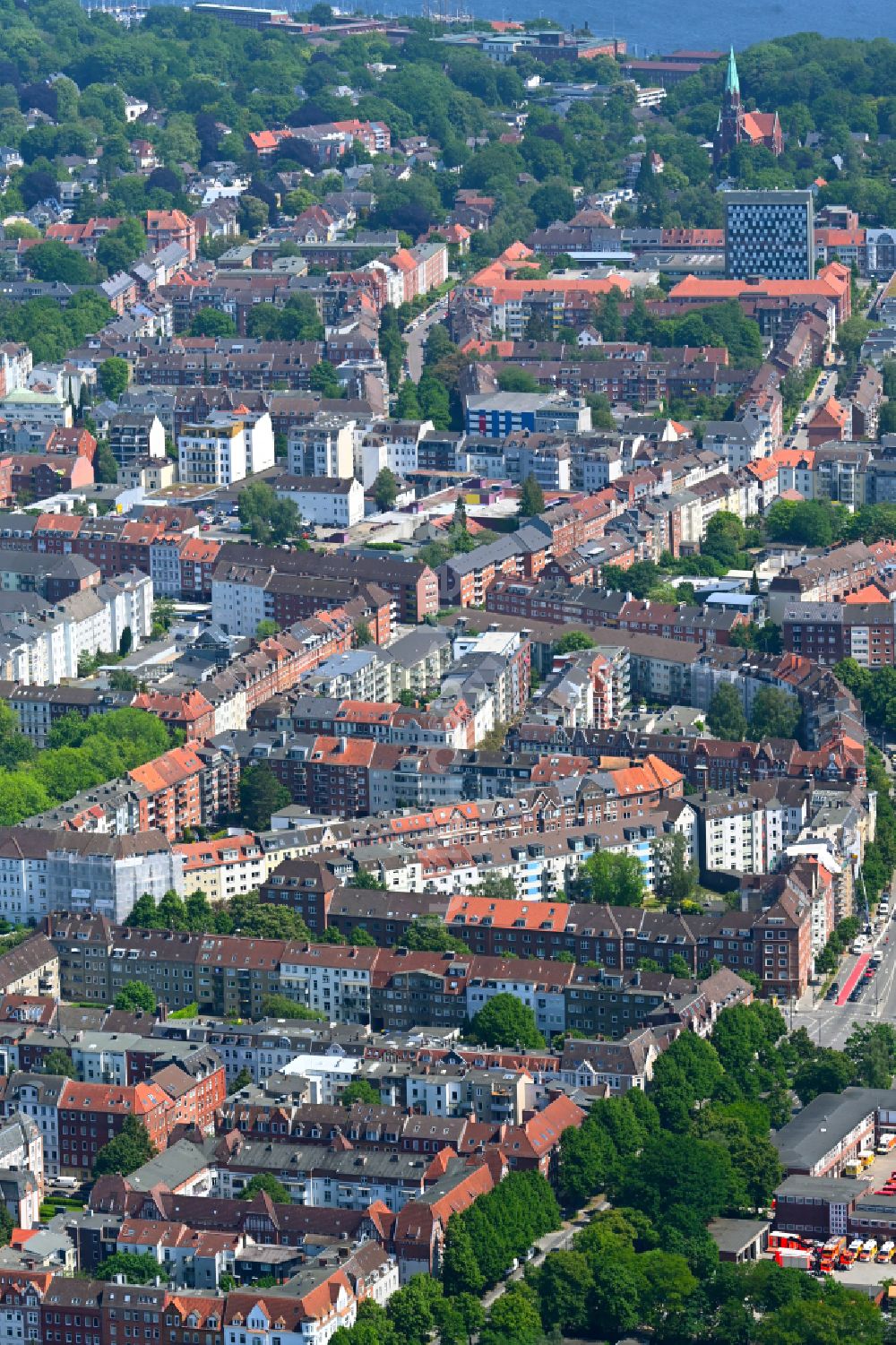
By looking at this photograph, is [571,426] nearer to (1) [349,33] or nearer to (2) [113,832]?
(2) [113,832]

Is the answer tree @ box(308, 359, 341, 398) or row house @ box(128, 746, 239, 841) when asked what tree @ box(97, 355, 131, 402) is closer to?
tree @ box(308, 359, 341, 398)

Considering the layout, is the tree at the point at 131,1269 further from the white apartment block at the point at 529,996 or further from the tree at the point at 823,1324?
the white apartment block at the point at 529,996

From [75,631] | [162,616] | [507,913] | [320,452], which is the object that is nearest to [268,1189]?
[507,913]

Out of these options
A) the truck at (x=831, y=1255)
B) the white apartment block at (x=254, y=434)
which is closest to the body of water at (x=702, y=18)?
the white apartment block at (x=254, y=434)

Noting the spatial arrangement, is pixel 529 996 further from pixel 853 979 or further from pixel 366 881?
Answer: pixel 853 979

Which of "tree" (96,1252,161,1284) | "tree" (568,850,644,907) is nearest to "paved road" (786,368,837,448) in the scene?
"tree" (568,850,644,907)

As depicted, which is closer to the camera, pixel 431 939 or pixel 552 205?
pixel 431 939
